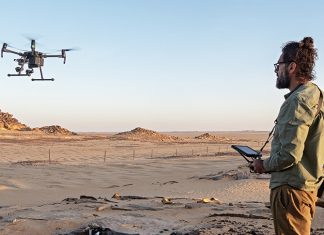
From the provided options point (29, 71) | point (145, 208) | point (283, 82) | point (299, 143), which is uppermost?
point (29, 71)

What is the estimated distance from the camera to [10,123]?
203 ft

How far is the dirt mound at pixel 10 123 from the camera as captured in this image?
59.0 meters

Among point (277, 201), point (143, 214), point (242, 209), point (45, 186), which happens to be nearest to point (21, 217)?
point (143, 214)

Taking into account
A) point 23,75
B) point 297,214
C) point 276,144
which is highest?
point 23,75

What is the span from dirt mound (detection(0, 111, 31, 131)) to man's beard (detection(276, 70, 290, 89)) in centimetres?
5673

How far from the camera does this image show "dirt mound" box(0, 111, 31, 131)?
193 feet

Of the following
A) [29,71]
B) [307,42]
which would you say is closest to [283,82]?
[307,42]

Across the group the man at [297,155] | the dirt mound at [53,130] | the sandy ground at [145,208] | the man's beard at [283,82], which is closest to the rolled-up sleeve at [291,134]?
the man at [297,155]

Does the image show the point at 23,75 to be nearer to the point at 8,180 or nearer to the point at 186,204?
the point at 8,180

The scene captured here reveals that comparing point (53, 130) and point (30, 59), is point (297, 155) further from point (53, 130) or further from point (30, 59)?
point (53, 130)

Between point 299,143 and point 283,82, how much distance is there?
485 mm

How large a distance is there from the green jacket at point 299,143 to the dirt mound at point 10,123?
56923 millimetres

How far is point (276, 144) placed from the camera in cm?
313

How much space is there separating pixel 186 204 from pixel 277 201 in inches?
182
